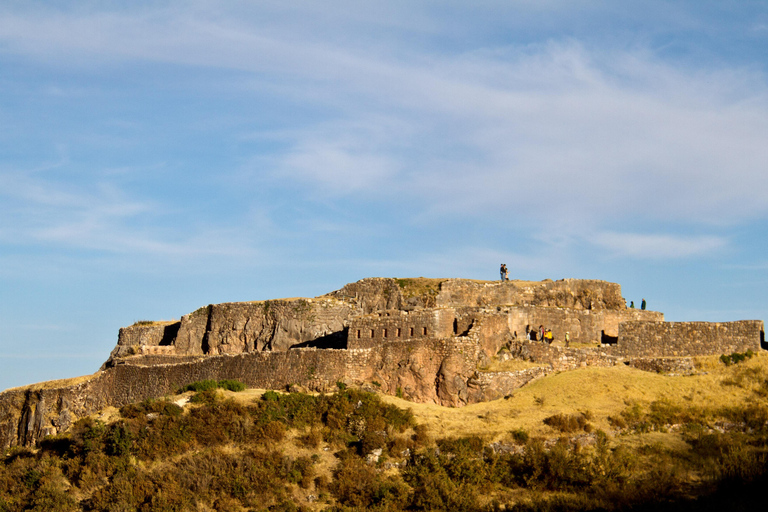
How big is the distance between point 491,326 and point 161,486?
49.4ft

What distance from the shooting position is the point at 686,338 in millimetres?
40469

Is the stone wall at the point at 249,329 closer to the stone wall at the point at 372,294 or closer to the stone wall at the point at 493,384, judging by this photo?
the stone wall at the point at 372,294

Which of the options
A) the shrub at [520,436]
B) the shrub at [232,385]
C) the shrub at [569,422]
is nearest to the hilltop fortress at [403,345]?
the shrub at [232,385]

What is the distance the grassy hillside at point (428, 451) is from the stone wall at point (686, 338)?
1628 millimetres

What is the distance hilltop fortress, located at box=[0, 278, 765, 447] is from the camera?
37.7 m

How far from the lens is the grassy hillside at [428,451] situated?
30141 millimetres

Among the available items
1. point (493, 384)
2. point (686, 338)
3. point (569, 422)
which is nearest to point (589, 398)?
point (569, 422)

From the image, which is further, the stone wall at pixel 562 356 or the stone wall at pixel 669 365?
the stone wall at pixel 562 356

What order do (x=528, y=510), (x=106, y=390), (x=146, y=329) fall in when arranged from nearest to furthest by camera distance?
(x=528, y=510), (x=106, y=390), (x=146, y=329)

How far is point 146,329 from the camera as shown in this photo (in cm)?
5538

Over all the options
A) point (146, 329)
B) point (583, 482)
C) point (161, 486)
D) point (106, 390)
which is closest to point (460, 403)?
point (583, 482)

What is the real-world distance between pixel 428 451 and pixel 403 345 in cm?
659

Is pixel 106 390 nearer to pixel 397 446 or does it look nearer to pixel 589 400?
pixel 397 446

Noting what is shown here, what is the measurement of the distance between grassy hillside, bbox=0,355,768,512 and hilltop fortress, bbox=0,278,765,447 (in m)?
1.37
